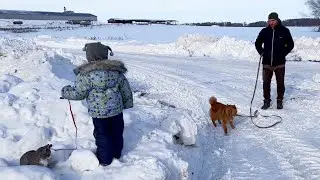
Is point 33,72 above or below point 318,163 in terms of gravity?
above

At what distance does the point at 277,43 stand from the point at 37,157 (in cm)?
591

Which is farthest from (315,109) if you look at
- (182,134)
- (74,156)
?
(74,156)

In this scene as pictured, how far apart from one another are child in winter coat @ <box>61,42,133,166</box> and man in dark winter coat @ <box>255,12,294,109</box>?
488 centimetres

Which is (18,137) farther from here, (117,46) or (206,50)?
(117,46)

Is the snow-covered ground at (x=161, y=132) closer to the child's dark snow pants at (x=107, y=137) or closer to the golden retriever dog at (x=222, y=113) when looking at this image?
the child's dark snow pants at (x=107, y=137)

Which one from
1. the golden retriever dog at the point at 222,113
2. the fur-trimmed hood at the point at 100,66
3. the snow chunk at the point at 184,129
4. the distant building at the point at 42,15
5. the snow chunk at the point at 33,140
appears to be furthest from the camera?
the distant building at the point at 42,15

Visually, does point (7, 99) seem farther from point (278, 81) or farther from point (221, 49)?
point (221, 49)

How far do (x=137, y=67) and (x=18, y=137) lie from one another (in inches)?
367

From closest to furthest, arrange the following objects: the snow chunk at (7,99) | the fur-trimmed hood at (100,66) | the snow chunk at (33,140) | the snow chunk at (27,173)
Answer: the snow chunk at (27,173) → the fur-trimmed hood at (100,66) → the snow chunk at (33,140) → the snow chunk at (7,99)

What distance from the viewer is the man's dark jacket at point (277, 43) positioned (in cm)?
903

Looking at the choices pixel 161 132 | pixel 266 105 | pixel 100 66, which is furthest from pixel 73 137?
pixel 266 105

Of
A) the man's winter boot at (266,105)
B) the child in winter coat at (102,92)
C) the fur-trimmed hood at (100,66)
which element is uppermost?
the fur-trimmed hood at (100,66)

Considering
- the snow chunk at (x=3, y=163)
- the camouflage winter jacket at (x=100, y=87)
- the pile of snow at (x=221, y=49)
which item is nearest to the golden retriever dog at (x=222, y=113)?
the camouflage winter jacket at (x=100, y=87)

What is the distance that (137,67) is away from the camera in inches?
584
